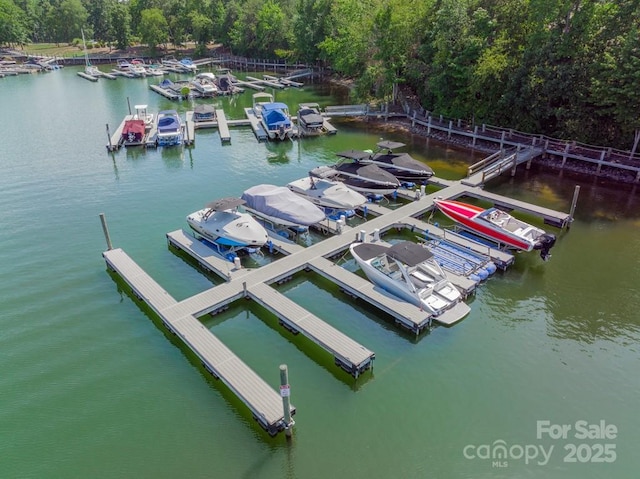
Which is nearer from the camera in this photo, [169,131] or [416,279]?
[416,279]

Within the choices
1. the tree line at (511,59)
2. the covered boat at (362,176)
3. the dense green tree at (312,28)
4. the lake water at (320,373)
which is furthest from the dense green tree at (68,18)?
the covered boat at (362,176)

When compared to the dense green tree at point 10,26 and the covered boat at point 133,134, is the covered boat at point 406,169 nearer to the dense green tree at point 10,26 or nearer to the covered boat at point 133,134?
the covered boat at point 133,134

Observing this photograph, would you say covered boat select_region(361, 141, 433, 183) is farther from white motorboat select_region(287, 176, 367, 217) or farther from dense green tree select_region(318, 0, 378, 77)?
dense green tree select_region(318, 0, 378, 77)

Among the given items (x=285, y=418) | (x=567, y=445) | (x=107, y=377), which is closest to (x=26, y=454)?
(x=107, y=377)

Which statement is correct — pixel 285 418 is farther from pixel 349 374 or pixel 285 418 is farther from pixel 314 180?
pixel 314 180

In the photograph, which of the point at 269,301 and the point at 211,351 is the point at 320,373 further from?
the point at 269,301

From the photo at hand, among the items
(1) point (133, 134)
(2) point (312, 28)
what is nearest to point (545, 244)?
(1) point (133, 134)

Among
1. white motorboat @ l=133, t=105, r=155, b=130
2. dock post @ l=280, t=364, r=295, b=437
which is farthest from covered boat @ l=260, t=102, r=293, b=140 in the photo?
dock post @ l=280, t=364, r=295, b=437
